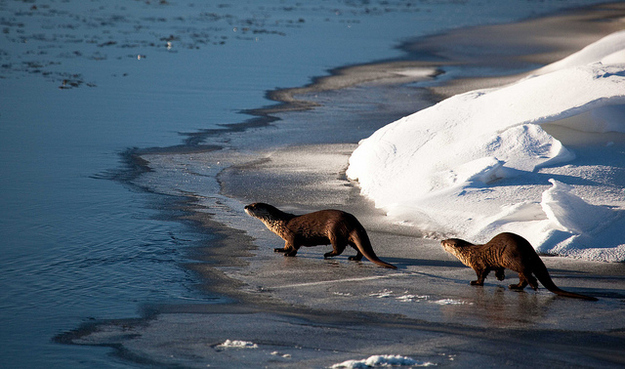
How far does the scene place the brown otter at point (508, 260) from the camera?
19.9ft

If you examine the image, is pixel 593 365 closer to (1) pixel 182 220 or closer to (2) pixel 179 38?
(1) pixel 182 220

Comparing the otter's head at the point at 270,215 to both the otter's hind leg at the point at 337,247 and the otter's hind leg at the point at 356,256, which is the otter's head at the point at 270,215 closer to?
the otter's hind leg at the point at 337,247

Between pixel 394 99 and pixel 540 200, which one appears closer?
pixel 540 200

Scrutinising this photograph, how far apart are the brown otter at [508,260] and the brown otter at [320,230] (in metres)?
0.86

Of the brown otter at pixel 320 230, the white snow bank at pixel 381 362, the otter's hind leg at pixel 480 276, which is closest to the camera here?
the white snow bank at pixel 381 362

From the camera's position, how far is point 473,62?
23000mm

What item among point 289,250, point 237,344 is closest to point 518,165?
point 289,250

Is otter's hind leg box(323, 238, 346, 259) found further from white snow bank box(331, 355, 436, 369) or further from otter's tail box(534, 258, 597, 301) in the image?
white snow bank box(331, 355, 436, 369)

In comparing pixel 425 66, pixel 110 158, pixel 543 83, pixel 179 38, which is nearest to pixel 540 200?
pixel 543 83

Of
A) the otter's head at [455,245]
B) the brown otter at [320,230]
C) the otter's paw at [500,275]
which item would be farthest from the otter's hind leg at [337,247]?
the otter's paw at [500,275]

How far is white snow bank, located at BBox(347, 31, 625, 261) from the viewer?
7.38 metres

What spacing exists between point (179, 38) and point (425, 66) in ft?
31.7

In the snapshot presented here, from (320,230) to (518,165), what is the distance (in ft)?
9.03

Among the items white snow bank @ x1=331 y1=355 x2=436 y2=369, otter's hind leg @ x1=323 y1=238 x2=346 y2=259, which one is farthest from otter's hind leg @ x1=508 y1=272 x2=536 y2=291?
white snow bank @ x1=331 y1=355 x2=436 y2=369
